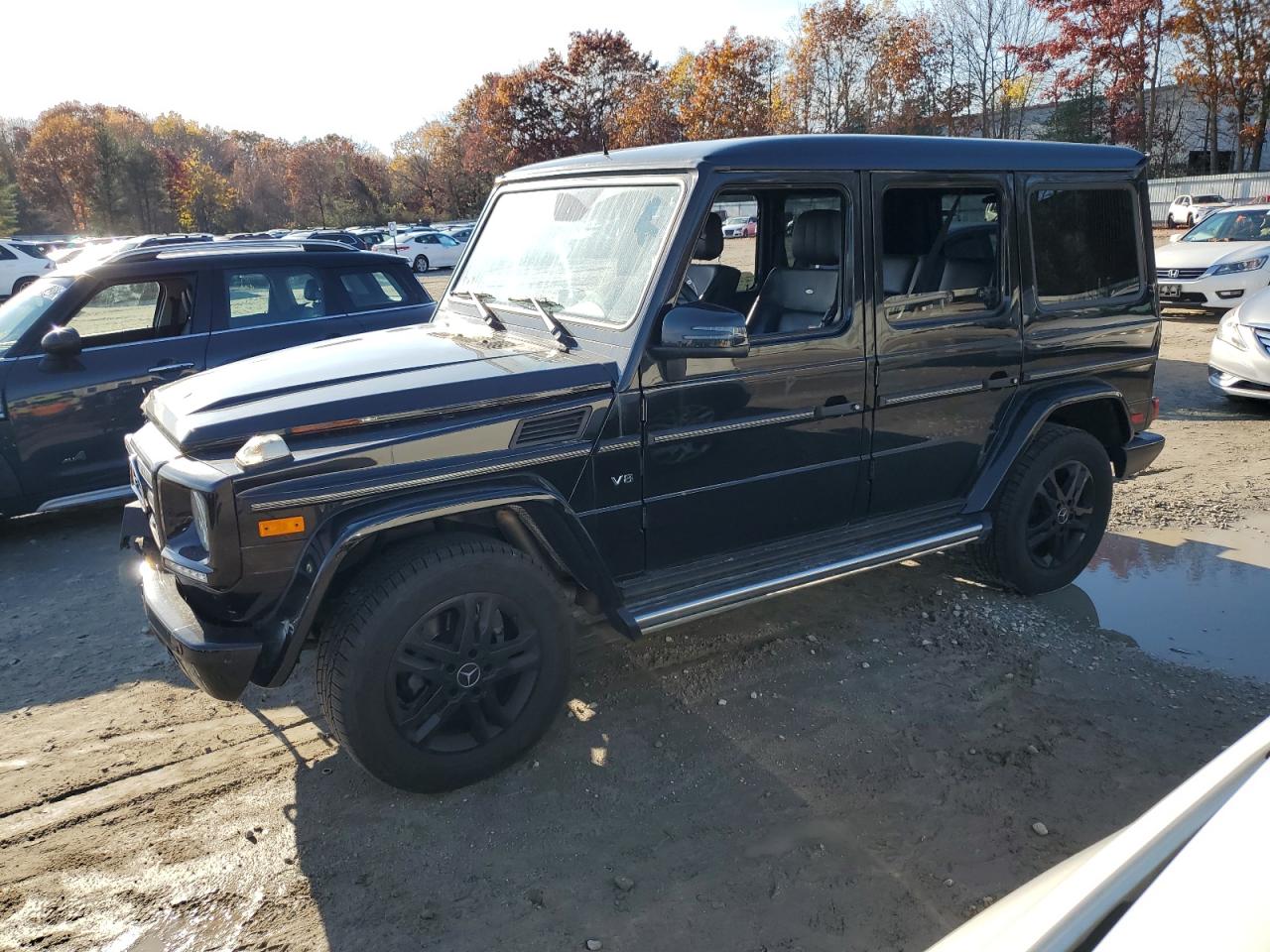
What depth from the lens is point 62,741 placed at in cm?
368

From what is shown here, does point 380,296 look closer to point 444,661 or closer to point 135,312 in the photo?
point 135,312

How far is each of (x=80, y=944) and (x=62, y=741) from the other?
125 centimetres

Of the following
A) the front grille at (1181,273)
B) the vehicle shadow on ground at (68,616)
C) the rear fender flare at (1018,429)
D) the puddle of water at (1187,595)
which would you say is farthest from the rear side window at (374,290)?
the front grille at (1181,273)

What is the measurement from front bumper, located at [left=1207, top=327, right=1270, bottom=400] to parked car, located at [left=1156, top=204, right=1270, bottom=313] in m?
3.98

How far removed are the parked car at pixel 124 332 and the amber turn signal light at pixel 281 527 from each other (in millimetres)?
3740

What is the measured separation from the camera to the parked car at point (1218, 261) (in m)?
12.0

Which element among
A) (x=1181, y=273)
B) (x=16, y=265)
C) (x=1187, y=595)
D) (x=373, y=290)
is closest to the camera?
(x=1187, y=595)

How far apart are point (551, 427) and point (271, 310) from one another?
4185 millimetres

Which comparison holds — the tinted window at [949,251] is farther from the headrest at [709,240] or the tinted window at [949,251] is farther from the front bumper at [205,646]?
the front bumper at [205,646]

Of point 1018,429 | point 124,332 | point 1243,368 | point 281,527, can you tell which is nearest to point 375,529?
point 281,527

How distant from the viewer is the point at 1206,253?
12.6 m

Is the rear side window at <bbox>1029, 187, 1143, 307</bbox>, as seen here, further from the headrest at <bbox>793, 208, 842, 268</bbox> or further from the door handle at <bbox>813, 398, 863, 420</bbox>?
the door handle at <bbox>813, 398, 863, 420</bbox>

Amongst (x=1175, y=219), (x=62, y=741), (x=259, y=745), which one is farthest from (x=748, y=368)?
(x=1175, y=219)

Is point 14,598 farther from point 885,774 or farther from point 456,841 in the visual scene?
point 885,774
